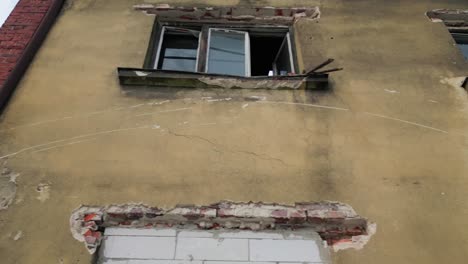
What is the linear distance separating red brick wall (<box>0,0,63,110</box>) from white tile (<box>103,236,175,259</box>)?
171cm

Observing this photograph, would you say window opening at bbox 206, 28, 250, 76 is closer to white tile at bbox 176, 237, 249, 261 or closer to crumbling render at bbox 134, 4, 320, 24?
crumbling render at bbox 134, 4, 320, 24

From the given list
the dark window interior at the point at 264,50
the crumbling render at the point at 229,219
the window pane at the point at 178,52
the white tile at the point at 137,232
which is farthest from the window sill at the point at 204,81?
the white tile at the point at 137,232

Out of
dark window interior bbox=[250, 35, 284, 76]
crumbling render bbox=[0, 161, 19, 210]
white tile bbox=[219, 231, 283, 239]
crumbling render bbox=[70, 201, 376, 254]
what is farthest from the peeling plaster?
crumbling render bbox=[0, 161, 19, 210]

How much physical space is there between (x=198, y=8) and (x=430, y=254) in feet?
11.7

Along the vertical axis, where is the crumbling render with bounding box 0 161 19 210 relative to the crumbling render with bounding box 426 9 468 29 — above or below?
below

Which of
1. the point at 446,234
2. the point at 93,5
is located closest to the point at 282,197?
the point at 446,234

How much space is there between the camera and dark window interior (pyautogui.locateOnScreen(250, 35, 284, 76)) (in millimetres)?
5242

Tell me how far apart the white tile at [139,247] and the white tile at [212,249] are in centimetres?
7

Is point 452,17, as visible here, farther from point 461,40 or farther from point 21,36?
point 21,36

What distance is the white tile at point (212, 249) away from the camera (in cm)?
296

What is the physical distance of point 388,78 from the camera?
4.29 meters

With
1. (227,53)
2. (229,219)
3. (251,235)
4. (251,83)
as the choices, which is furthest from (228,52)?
(251,235)

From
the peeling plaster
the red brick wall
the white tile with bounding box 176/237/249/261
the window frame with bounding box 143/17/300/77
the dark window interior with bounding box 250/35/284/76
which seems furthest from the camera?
the dark window interior with bounding box 250/35/284/76

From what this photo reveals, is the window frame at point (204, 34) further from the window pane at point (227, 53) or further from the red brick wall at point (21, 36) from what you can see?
the red brick wall at point (21, 36)
